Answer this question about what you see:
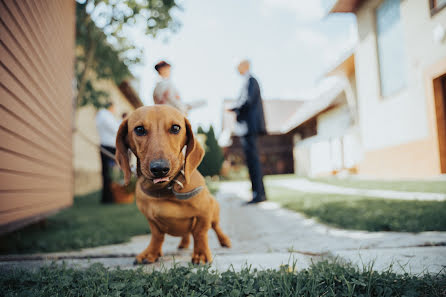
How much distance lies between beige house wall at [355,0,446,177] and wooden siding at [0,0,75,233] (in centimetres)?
468

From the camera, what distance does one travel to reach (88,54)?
24.5 feet

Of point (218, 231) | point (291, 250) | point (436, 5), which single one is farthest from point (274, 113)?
point (291, 250)

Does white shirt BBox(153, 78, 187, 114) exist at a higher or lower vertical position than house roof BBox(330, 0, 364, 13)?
lower

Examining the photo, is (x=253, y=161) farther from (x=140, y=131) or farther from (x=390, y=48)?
(x=390, y=48)

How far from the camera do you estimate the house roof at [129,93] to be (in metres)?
14.0

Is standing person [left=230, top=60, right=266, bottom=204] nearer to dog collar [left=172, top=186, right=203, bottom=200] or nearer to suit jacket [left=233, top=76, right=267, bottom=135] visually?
suit jacket [left=233, top=76, right=267, bottom=135]

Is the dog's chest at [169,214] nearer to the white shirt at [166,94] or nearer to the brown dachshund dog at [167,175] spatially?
the brown dachshund dog at [167,175]

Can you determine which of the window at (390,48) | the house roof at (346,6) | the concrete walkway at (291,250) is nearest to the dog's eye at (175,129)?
the concrete walkway at (291,250)

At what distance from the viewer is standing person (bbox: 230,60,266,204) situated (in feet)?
14.1

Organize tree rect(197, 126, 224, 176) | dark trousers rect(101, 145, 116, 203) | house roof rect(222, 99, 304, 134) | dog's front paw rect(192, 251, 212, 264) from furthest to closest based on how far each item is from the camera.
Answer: house roof rect(222, 99, 304, 134) → tree rect(197, 126, 224, 176) → dark trousers rect(101, 145, 116, 203) → dog's front paw rect(192, 251, 212, 264)

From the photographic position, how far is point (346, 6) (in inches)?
249

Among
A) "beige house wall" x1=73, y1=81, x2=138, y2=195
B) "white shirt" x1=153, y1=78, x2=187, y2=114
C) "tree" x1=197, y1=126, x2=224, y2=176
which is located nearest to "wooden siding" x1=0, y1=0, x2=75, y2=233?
"white shirt" x1=153, y1=78, x2=187, y2=114

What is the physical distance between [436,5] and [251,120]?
2.83 meters

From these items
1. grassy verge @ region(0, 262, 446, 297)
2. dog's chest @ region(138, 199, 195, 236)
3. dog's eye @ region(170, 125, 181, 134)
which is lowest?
grassy verge @ region(0, 262, 446, 297)
